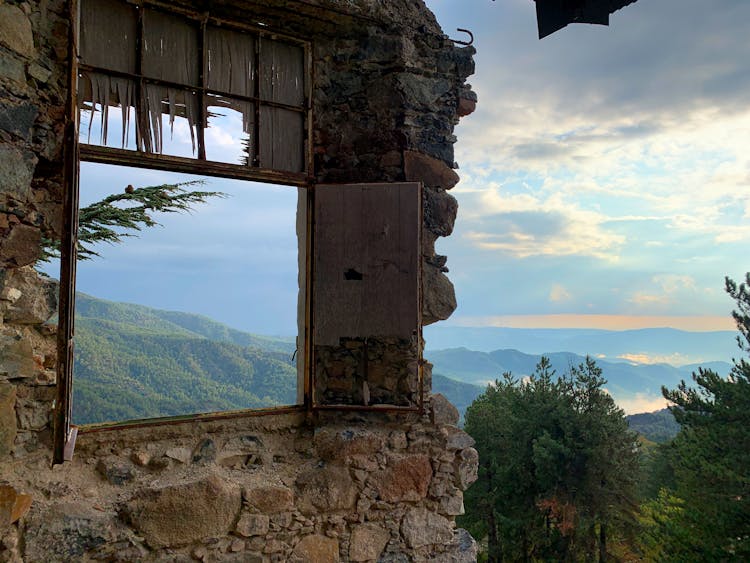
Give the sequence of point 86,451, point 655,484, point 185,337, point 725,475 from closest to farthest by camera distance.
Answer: point 86,451 < point 725,475 < point 655,484 < point 185,337

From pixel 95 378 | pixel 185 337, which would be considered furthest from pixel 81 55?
pixel 185 337

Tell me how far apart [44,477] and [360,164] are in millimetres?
2455

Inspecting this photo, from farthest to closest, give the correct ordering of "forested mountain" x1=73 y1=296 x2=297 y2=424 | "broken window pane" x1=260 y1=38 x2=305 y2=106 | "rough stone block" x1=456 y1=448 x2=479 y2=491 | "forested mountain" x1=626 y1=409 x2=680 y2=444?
"forested mountain" x1=626 y1=409 x2=680 y2=444 → "forested mountain" x1=73 y1=296 x2=297 y2=424 → "rough stone block" x1=456 y1=448 x2=479 y2=491 → "broken window pane" x1=260 y1=38 x2=305 y2=106

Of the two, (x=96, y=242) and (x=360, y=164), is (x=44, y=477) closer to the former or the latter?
(x=360, y=164)

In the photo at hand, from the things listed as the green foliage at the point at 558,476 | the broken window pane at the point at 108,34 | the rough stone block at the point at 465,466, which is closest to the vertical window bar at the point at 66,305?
the broken window pane at the point at 108,34

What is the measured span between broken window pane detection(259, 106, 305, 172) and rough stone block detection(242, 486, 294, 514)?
6.15 ft

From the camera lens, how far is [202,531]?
9.05ft

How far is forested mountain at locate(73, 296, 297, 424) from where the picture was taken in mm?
14922

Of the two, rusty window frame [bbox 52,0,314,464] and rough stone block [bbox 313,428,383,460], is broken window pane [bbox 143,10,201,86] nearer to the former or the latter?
rusty window frame [bbox 52,0,314,464]

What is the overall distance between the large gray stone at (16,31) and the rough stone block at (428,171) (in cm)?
209

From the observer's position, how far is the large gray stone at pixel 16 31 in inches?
95.7

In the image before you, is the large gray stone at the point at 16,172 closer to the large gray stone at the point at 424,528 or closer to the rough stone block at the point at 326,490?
the rough stone block at the point at 326,490

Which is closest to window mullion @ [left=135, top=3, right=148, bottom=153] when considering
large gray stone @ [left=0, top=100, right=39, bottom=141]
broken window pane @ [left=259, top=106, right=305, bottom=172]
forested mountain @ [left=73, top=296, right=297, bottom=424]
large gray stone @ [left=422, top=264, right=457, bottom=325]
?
large gray stone @ [left=0, top=100, right=39, bottom=141]

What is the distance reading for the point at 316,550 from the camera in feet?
9.85
